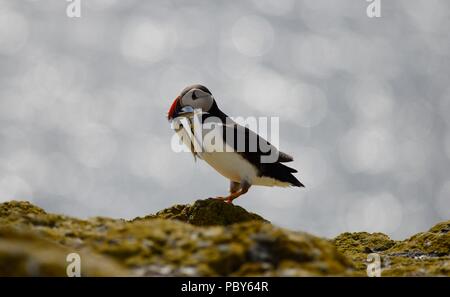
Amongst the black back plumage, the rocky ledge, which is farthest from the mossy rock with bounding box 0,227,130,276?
the black back plumage

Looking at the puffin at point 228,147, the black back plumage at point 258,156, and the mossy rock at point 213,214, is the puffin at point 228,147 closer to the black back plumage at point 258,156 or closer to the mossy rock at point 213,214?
the black back plumage at point 258,156

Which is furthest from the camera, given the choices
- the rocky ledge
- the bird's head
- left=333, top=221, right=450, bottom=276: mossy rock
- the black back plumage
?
the bird's head

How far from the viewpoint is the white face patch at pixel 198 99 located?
18328 mm

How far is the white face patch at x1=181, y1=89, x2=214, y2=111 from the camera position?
18.3m

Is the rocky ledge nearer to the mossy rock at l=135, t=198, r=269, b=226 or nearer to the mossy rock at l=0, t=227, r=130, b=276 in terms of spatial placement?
the mossy rock at l=0, t=227, r=130, b=276

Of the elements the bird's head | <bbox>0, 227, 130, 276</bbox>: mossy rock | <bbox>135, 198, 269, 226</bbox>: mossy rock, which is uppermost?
the bird's head

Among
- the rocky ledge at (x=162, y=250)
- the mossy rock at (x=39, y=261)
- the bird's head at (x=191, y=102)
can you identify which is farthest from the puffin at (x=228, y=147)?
the mossy rock at (x=39, y=261)

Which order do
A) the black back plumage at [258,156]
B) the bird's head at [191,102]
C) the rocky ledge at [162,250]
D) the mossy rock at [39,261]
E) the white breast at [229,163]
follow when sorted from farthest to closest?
1. the bird's head at [191,102]
2. the black back plumage at [258,156]
3. the white breast at [229,163]
4. the rocky ledge at [162,250]
5. the mossy rock at [39,261]

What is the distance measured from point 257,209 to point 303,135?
72.0ft

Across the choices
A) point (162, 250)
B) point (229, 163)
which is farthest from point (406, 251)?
point (162, 250)
